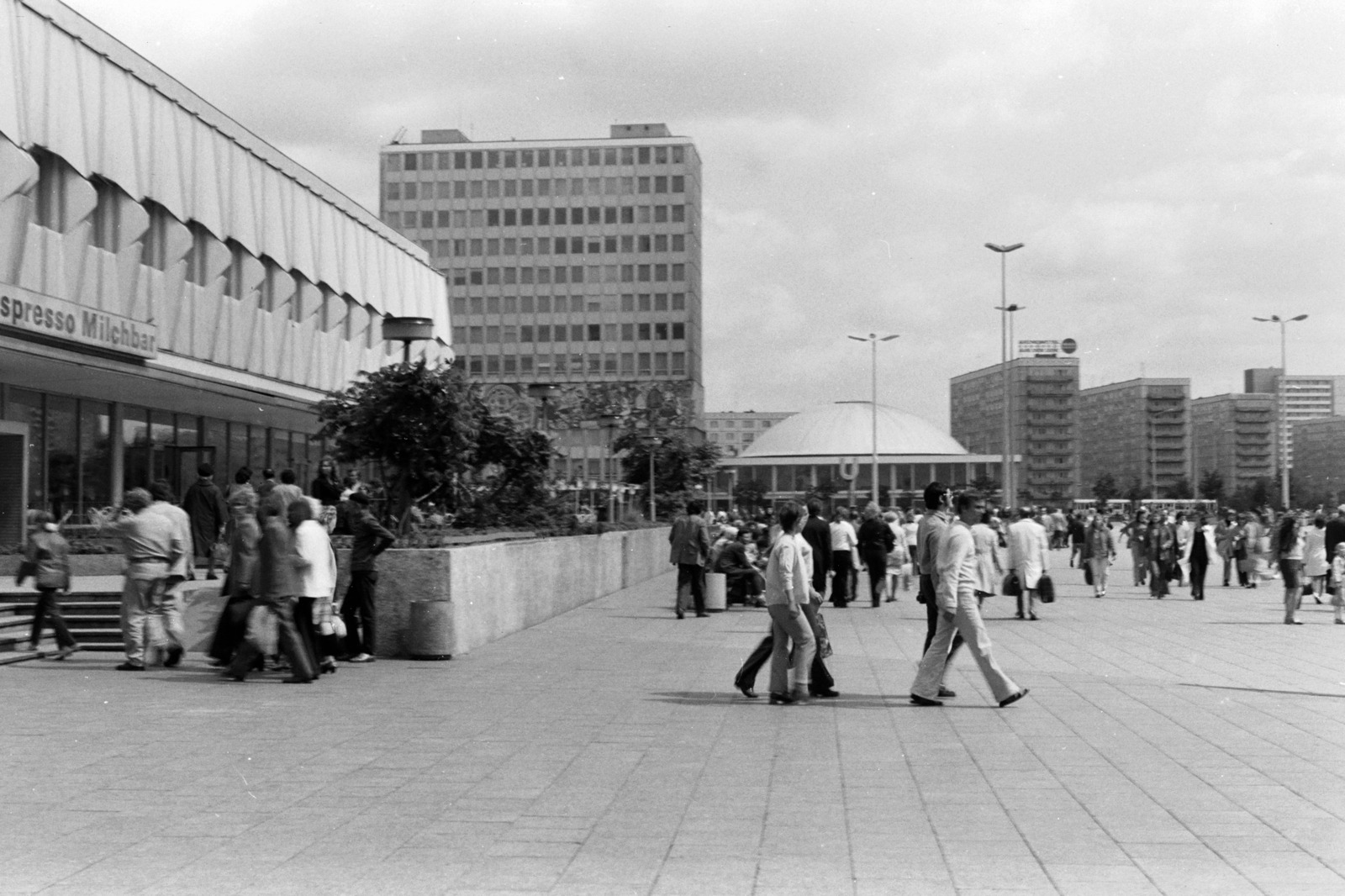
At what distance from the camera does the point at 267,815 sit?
7.59 metres

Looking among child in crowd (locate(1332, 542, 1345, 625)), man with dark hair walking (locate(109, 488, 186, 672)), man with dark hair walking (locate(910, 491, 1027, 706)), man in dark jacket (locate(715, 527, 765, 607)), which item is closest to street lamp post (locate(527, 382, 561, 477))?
man in dark jacket (locate(715, 527, 765, 607))

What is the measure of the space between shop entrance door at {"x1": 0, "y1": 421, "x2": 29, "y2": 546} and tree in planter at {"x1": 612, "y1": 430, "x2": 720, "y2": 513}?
2553 cm

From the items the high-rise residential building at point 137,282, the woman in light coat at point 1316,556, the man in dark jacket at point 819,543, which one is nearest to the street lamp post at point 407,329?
the high-rise residential building at point 137,282

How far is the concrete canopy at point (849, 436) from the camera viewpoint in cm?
16862

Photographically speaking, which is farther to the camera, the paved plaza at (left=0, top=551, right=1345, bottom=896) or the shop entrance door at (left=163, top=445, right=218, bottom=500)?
the shop entrance door at (left=163, top=445, right=218, bottom=500)

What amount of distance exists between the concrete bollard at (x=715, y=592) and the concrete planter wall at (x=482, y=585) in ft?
7.17

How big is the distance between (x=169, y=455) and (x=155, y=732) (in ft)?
89.5

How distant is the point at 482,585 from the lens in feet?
57.6

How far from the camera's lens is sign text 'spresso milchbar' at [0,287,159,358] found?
24.2 metres

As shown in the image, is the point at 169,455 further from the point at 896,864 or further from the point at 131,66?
the point at 896,864

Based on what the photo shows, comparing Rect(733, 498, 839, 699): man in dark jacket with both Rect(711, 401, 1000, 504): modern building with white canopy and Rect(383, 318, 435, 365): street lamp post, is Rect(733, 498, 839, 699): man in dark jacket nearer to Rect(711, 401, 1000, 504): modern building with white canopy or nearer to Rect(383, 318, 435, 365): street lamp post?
Rect(383, 318, 435, 365): street lamp post

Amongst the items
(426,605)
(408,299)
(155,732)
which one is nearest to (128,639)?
(426,605)

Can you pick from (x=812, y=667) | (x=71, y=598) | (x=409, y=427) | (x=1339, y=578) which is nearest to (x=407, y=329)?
(x=409, y=427)

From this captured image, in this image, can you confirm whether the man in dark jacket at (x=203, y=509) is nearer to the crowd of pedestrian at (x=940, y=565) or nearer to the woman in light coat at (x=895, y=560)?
the crowd of pedestrian at (x=940, y=565)
